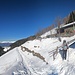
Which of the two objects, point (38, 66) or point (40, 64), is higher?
point (40, 64)

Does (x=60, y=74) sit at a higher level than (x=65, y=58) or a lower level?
lower

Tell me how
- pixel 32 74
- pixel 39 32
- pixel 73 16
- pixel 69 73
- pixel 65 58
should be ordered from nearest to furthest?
pixel 69 73, pixel 32 74, pixel 65 58, pixel 73 16, pixel 39 32

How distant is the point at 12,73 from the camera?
11203 mm

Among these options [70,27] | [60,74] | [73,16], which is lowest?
[60,74]

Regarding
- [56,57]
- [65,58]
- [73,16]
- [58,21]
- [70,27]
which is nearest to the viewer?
[65,58]

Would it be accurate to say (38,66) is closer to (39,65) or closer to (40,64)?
(39,65)

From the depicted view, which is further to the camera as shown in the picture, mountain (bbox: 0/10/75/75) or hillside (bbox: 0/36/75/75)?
mountain (bbox: 0/10/75/75)

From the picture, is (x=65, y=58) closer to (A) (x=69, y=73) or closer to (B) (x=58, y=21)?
(A) (x=69, y=73)

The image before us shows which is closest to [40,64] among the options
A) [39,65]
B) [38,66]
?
[39,65]

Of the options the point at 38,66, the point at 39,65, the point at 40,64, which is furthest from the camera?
the point at 40,64

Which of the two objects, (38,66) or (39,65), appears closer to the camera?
(38,66)

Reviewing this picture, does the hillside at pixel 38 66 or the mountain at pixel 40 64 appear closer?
the hillside at pixel 38 66

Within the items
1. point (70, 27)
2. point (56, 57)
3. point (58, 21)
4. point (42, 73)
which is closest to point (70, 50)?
point (56, 57)

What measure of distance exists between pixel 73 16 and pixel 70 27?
13.2m
